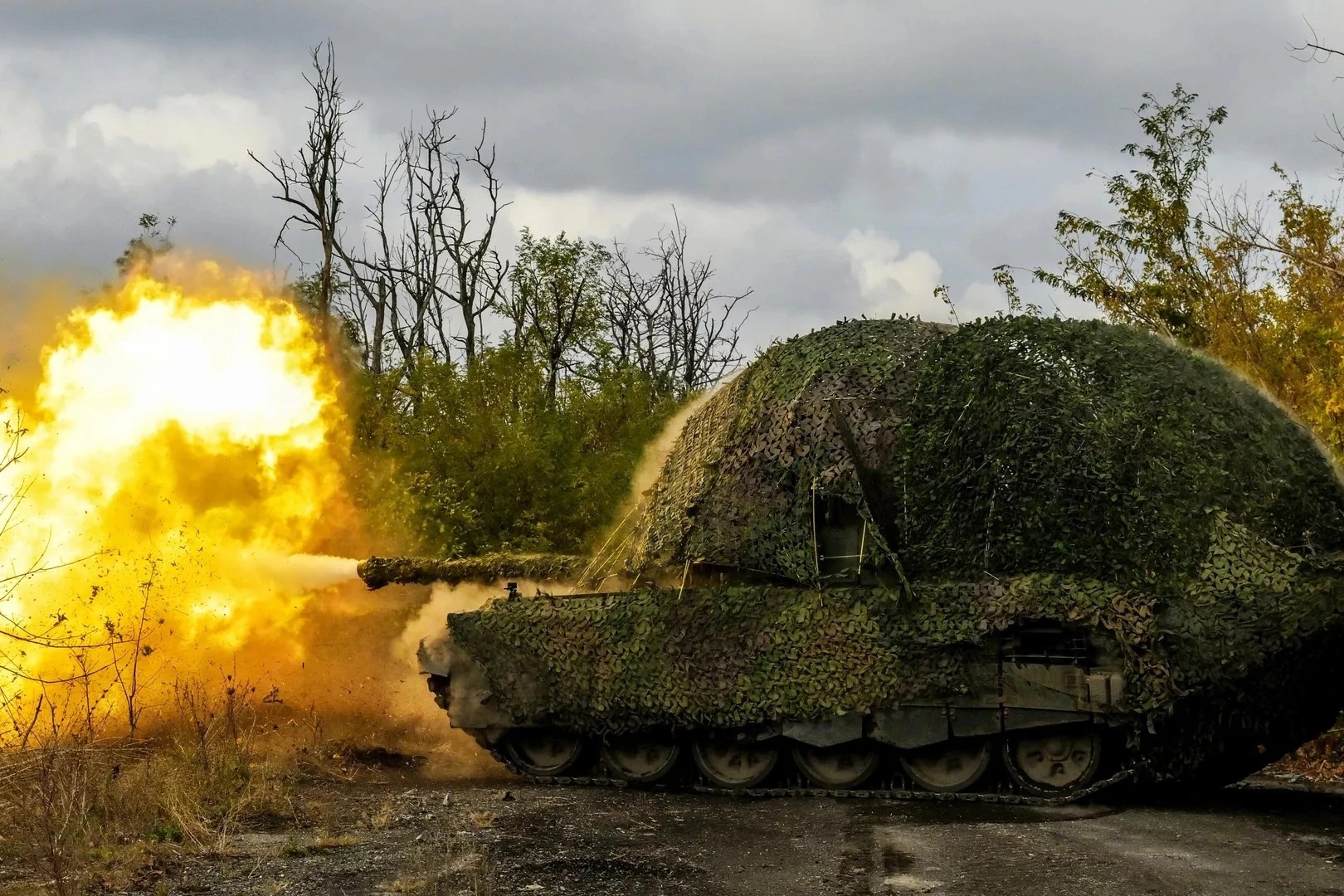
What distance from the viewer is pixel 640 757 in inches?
634

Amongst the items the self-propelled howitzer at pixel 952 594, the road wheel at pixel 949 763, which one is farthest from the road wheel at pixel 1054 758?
the road wheel at pixel 949 763

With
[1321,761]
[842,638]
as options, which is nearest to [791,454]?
[842,638]

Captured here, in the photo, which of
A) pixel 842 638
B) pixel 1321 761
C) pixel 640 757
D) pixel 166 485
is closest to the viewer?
pixel 842 638

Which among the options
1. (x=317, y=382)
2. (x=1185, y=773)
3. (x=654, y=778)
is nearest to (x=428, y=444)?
(x=317, y=382)

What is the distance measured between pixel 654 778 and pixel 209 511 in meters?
6.80

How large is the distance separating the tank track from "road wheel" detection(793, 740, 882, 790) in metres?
0.12

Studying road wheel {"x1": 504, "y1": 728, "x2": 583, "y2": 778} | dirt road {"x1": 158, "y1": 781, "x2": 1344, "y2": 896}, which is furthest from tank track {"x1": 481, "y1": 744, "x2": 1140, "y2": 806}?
dirt road {"x1": 158, "y1": 781, "x2": 1344, "y2": 896}

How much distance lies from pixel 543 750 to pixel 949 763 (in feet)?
15.2

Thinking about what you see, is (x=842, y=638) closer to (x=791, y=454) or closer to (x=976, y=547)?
(x=976, y=547)

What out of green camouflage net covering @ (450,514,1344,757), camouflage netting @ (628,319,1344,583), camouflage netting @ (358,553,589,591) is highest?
camouflage netting @ (628,319,1344,583)

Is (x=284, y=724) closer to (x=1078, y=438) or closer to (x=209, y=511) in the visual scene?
(x=209, y=511)

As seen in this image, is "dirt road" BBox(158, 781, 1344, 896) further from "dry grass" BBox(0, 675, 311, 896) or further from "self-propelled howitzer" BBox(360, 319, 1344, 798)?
"self-propelled howitzer" BBox(360, 319, 1344, 798)

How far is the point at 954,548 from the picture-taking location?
1479cm

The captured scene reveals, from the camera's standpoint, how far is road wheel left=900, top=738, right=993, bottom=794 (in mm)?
14719
